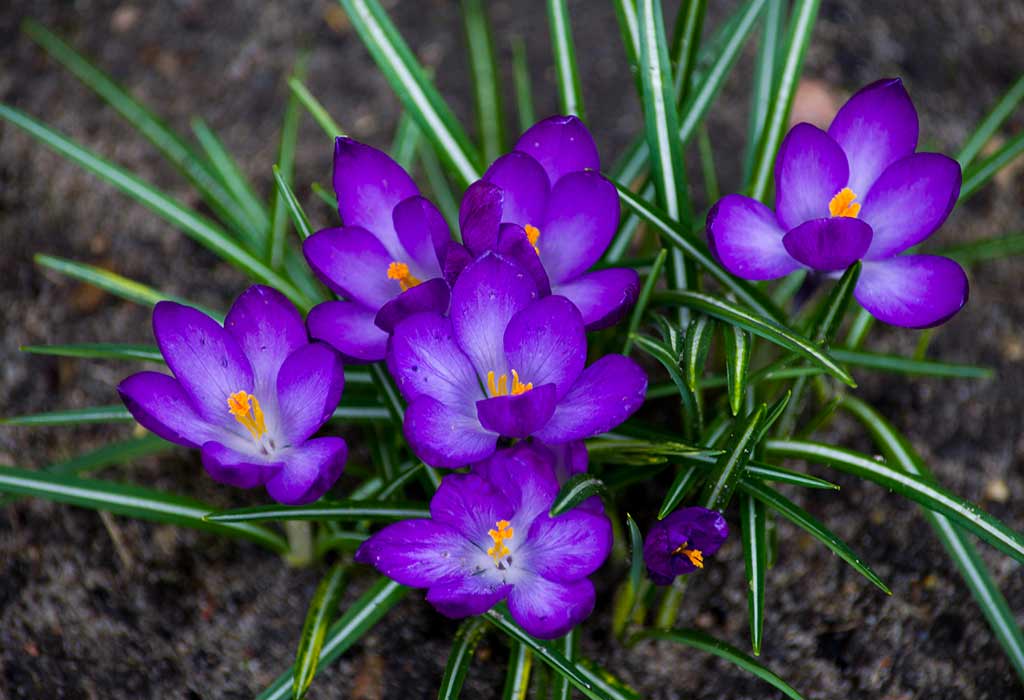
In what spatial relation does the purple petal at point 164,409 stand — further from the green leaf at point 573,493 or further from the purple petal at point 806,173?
the purple petal at point 806,173

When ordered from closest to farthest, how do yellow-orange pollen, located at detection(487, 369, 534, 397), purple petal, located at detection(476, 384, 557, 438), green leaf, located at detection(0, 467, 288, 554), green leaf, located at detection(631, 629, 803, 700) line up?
purple petal, located at detection(476, 384, 557, 438), yellow-orange pollen, located at detection(487, 369, 534, 397), green leaf, located at detection(631, 629, 803, 700), green leaf, located at detection(0, 467, 288, 554)

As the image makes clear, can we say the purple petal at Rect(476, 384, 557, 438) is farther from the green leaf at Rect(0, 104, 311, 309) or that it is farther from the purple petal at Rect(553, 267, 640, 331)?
the green leaf at Rect(0, 104, 311, 309)

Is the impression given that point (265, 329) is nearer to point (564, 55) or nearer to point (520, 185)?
point (520, 185)

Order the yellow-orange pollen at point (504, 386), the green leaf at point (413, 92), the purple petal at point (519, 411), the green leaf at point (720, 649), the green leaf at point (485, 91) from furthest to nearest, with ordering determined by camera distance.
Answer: the green leaf at point (485, 91) → the green leaf at point (413, 92) → the green leaf at point (720, 649) → the yellow-orange pollen at point (504, 386) → the purple petal at point (519, 411)

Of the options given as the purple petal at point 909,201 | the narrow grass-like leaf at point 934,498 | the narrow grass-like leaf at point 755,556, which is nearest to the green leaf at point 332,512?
the narrow grass-like leaf at point 755,556

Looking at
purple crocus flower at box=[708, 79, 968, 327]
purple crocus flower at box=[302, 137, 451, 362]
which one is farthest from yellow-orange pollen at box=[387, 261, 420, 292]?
purple crocus flower at box=[708, 79, 968, 327]

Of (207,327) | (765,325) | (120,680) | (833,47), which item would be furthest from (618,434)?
(833,47)
